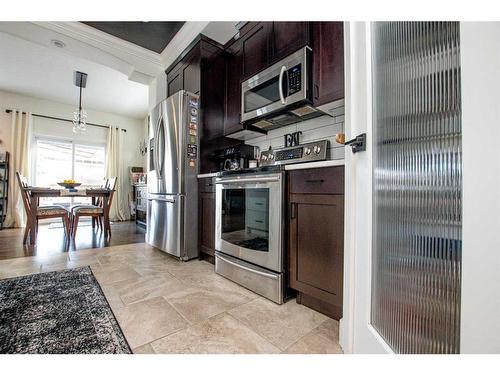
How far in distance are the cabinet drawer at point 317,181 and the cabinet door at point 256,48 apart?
47.1 inches

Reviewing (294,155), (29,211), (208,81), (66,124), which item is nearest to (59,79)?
(66,124)

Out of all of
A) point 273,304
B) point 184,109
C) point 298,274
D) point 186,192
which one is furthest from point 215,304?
point 184,109

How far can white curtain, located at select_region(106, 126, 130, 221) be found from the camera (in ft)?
18.2

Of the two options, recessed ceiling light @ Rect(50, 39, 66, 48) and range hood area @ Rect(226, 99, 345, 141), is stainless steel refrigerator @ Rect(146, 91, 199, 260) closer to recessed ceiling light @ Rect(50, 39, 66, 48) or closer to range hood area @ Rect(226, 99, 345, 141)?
range hood area @ Rect(226, 99, 345, 141)

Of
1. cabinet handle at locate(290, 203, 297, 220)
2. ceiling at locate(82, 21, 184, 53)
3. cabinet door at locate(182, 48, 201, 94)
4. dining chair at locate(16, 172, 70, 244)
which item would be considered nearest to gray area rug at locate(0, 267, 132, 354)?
cabinet handle at locate(290, 203, 297, 220)

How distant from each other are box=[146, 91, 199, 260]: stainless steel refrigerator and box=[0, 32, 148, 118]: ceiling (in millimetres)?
1781

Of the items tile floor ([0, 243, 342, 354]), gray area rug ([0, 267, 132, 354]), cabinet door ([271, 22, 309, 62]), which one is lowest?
tile floor ([0, 243, 342, 354])

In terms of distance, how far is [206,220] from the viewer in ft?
7.60

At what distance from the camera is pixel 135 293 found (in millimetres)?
1587

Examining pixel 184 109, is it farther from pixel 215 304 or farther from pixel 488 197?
pixel 488 197

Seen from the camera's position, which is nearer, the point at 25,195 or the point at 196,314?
the point at 196,314

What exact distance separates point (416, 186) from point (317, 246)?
29.9 inches

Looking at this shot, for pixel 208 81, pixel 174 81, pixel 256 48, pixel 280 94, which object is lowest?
pixel 280 94

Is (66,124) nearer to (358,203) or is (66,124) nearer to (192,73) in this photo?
(192,73)
